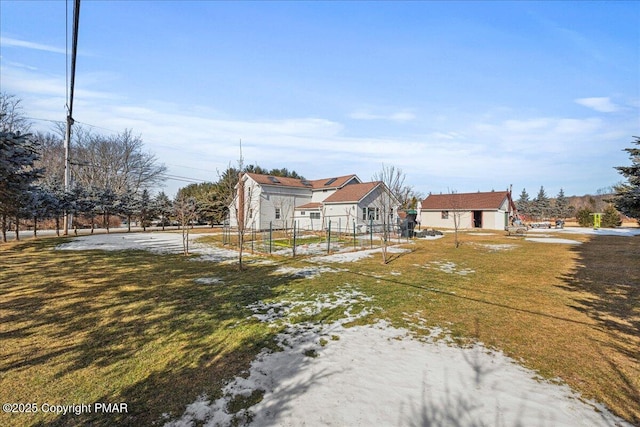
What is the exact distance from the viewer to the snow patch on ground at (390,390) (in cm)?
317

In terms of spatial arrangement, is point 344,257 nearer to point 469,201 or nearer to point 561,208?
point 469,201

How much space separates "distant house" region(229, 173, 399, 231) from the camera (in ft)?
91.2

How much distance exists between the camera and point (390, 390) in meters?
3.68

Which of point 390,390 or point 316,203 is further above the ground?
point 316,203

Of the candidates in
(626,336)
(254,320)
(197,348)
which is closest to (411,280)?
(626,336)

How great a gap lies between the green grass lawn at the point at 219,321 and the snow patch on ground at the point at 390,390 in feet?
1.01

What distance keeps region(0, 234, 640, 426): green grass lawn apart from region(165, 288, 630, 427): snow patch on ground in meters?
0.31

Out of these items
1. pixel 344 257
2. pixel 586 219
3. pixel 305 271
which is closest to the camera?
pixel 305 271

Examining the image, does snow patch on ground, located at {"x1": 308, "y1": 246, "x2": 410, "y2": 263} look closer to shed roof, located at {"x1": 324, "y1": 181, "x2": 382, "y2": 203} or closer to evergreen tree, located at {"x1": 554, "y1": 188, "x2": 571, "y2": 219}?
shed roof, located at {"x1": 324, "y1": 181, "x2": 382, "y2": 203}

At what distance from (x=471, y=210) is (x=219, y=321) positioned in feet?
126

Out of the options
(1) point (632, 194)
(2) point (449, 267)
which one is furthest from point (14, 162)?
(1) point (632, 194)

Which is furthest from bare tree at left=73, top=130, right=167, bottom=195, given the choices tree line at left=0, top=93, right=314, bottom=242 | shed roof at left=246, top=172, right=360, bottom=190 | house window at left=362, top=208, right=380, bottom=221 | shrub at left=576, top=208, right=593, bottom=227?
shrub at left=576, top=208, right=593, bottom=227

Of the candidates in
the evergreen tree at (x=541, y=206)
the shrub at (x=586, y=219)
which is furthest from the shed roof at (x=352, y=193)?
the evergreen tree at (x=541, y=206)

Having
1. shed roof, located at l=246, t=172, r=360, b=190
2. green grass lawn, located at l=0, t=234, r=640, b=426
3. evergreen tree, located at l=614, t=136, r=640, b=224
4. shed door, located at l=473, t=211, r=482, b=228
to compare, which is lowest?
green grass lawn, located at l=0, t=234, r=640, b=426
